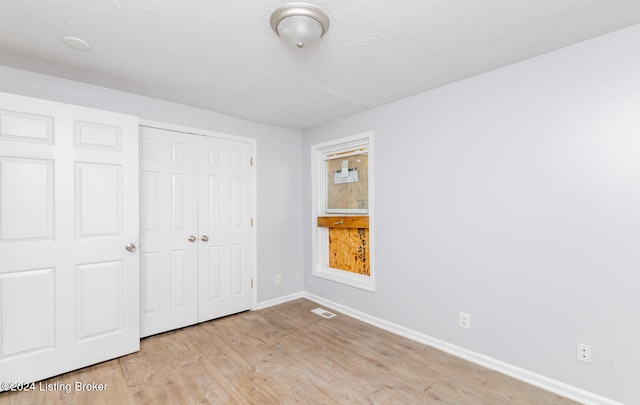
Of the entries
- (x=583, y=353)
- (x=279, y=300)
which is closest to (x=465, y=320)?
(x=583, y=353)

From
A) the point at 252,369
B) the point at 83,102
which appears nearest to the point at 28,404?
the point at 252,369

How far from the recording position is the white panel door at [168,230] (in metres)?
2.84

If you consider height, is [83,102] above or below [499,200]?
above

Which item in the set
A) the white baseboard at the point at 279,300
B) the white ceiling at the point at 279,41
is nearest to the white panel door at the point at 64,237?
the white ceiling at the point at 279,41

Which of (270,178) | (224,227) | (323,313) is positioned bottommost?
(323,313)

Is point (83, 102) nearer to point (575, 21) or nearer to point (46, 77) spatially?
point (46, 77)

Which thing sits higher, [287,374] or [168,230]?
[168,230]

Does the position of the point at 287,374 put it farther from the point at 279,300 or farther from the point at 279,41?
the point at 279,41

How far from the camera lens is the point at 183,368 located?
90.7 inches

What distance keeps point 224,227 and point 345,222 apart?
1.44 meters

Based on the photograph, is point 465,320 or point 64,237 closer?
point 64,237

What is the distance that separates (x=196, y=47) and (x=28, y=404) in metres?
2.58

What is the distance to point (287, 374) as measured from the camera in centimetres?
222

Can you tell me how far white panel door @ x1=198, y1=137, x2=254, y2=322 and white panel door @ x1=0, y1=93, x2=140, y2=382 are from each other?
2.46ft
